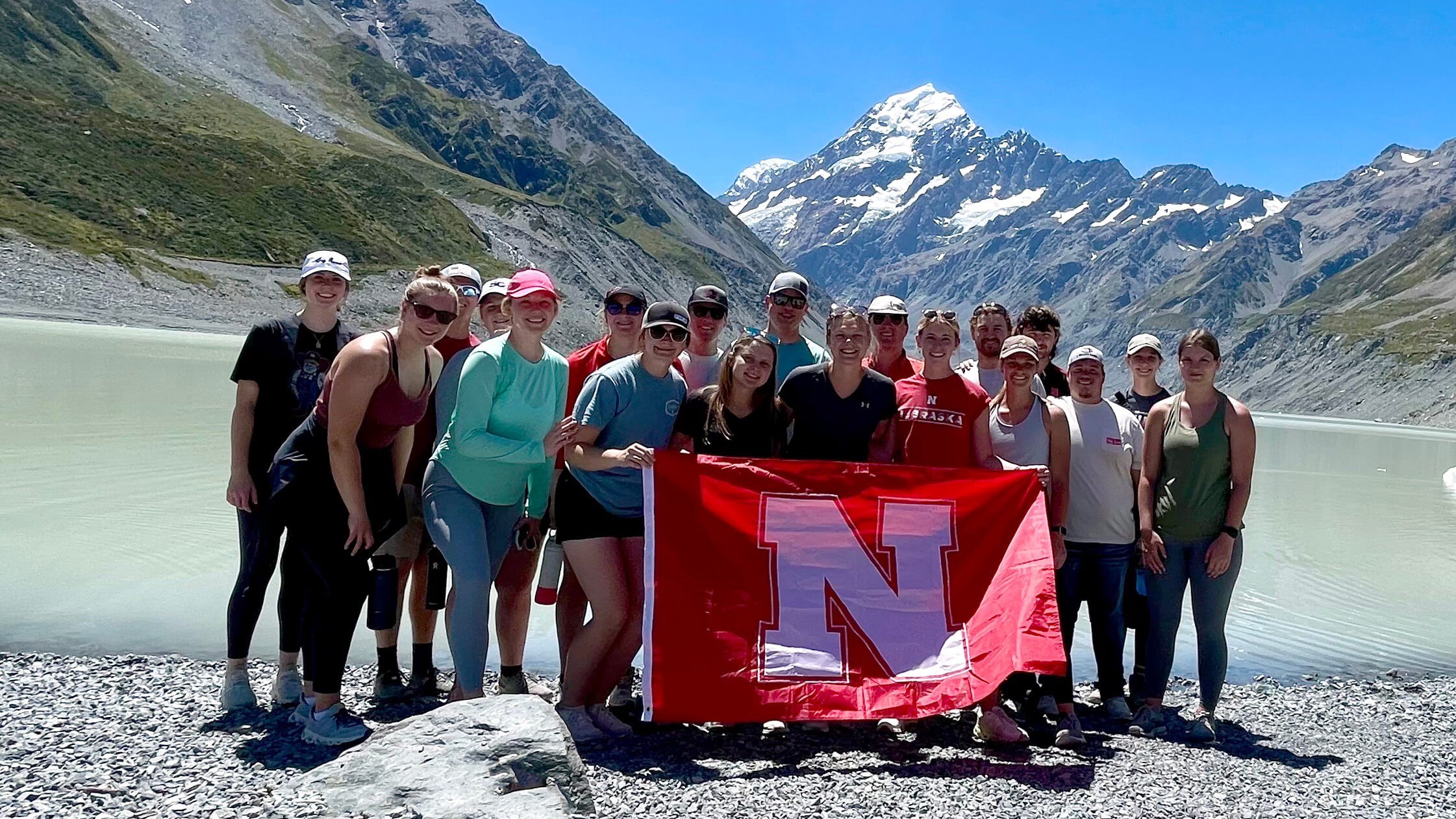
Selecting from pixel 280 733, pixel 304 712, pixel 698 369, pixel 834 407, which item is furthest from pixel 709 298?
pixel 280 733

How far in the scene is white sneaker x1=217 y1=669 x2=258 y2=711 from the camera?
5820 millimetres

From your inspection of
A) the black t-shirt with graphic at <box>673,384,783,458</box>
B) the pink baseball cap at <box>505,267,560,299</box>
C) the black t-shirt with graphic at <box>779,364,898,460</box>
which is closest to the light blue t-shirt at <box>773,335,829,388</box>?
the black t-shirt with graphic at <box>779,364,898,460</box>

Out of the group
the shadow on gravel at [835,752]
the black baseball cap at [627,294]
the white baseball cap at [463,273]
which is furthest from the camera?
the white baseball cap at [463,273]

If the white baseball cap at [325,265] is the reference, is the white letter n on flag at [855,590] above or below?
below

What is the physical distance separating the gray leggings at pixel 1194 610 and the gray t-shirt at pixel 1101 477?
0.36m

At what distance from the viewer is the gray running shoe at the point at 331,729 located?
5.27m

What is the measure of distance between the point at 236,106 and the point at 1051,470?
153m

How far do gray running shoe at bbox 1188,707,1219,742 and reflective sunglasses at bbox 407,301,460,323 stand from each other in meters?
5.39

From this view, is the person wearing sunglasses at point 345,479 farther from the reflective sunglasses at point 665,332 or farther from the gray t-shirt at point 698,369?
the gray t-shirt at point 698,369

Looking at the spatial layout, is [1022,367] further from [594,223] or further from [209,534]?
[594,223]

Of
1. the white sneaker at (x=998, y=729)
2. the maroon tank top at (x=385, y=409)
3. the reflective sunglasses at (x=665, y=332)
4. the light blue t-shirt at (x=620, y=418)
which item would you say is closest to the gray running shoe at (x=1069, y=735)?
the white sneaker at (x=998, y=729)

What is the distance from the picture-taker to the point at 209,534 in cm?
1119

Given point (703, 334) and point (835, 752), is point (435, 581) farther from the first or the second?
point (835, 752)

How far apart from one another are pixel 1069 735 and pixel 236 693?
5.05 metres
